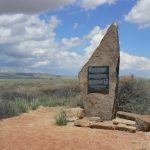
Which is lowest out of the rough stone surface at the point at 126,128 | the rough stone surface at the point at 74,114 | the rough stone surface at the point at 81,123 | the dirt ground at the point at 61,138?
the dirt ground at the point at 61,138

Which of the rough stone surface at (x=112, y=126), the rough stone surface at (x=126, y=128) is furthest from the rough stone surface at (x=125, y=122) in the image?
the rough stone surface at (x=126, y=128)

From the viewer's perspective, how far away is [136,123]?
52.9 ft

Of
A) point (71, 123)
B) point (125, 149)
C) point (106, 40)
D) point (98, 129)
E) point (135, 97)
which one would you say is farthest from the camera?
point (135, 97)

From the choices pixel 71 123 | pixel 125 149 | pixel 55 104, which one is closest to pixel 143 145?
pixel 125 149

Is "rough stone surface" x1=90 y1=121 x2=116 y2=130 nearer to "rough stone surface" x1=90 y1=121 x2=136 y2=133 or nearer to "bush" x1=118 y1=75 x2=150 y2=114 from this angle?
"rough stone surface" x1=90 y1=121 x2=136 y2=133

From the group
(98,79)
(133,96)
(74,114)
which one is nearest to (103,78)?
(98,79)

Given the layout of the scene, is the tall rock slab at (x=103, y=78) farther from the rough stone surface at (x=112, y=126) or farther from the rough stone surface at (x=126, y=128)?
the rough stone surface at (x=126, y=128)

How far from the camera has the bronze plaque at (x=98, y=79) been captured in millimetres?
17562

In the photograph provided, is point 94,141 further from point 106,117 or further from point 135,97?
point 135,97

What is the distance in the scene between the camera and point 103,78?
57.8ft

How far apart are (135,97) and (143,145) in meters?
8.38

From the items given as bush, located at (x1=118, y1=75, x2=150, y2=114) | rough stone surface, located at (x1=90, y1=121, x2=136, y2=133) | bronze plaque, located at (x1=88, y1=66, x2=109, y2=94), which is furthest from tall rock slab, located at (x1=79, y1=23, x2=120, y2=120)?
bush, located at (x1=118, y1=75, x2=150, y2=114)

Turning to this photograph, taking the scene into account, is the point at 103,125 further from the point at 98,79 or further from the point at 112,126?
the point at 98,79

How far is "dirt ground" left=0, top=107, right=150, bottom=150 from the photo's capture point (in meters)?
12.6
